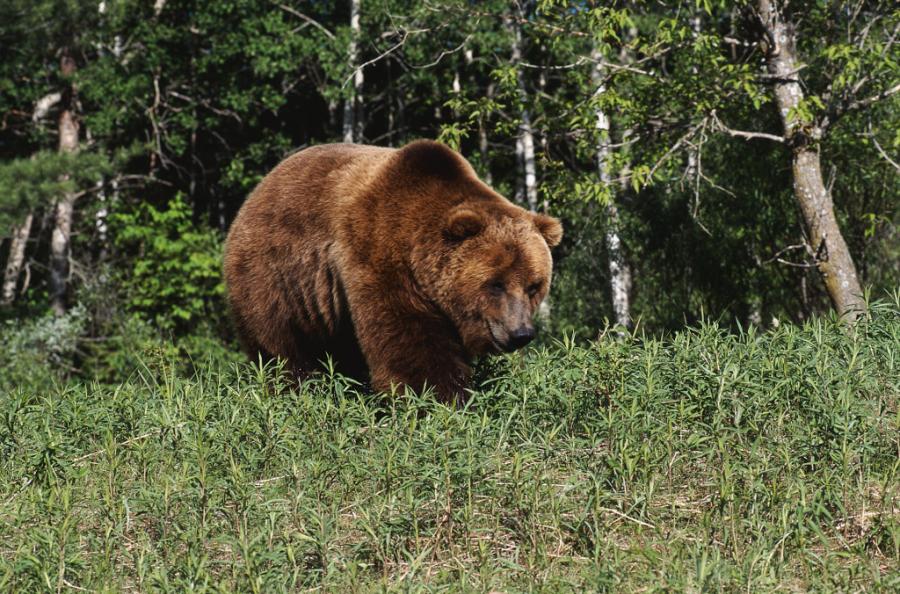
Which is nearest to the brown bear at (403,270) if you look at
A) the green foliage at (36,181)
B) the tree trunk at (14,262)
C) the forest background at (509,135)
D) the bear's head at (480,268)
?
the bear's head at (480,268)

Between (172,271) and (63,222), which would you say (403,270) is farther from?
(172,271)

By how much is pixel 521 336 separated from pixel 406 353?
64cm

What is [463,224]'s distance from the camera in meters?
5.65

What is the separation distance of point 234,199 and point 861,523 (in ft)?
73.4

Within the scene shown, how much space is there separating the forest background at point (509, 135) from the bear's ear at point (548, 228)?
7.41 ft

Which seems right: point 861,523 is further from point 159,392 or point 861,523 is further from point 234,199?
point 234,199

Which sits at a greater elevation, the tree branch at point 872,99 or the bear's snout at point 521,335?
the tree branch at point 872,99

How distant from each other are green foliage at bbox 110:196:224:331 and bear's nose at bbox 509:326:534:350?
14.4m

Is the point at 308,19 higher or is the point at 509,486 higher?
the point at 308,19

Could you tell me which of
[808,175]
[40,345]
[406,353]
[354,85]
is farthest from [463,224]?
[40,345]

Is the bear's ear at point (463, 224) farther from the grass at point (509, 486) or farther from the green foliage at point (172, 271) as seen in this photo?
the green foliage at point (172, 271)

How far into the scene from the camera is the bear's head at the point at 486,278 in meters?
5.64

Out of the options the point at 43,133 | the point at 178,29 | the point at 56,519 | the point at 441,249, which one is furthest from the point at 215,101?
the point at 56,519

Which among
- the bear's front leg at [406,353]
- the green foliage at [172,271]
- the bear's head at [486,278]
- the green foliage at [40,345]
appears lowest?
the green foliage at [40,345]
